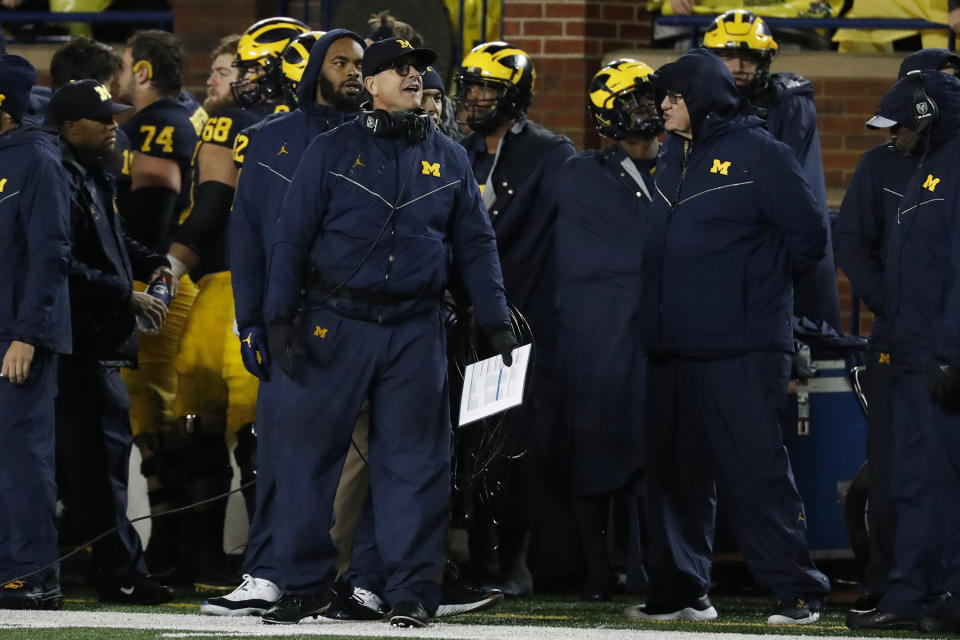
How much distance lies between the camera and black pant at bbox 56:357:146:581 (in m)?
8.88

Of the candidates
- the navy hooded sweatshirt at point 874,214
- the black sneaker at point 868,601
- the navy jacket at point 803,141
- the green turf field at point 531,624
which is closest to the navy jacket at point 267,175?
the green turf field at point 531,624

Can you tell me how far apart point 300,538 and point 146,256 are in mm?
2245

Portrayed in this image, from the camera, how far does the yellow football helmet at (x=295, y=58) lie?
904cm

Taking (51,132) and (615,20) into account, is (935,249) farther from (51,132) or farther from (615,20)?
(615,20)

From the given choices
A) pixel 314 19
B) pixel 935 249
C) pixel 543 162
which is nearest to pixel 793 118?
pixel 543 162

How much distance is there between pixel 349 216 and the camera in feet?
25.2

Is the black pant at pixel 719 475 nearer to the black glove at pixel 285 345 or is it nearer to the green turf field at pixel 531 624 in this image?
the green turf field at pixel 531 624

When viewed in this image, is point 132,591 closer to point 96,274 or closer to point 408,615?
point 96,274

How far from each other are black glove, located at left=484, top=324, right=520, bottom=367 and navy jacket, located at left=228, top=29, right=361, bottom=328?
952 mm

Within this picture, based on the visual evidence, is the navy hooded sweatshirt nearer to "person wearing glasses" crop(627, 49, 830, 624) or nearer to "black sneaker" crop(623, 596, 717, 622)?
"person wearing glasses" crop(627, 49, 830, 624)

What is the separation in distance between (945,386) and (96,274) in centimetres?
352

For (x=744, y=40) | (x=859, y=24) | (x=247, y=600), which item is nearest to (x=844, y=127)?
(x=859, y=24)

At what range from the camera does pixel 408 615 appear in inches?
297

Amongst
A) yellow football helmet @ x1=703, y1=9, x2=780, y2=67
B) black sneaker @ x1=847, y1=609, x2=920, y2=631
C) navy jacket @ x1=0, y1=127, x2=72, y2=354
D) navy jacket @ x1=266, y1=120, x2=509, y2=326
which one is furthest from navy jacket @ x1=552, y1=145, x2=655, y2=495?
navy jacket @ x1=0, y1=127, x2=72, y2=354
